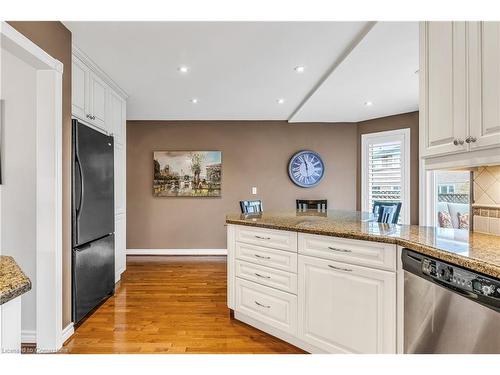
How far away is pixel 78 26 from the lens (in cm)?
220

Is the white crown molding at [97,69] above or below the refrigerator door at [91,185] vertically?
above

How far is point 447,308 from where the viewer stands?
1233 millimetres

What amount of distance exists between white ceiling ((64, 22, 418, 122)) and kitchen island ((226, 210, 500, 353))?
151 centimetres

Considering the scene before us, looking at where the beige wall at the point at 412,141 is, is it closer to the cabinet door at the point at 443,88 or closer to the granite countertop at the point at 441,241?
the granite countertop at the point at 441,241

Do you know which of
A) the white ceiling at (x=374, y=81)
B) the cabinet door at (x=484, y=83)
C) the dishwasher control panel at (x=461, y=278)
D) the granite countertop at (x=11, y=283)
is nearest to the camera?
the granite countertop at (x=11, y=283)

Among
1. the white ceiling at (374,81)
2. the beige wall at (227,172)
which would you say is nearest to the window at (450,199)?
the white ceiling at (374,81)

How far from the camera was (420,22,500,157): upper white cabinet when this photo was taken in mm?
1258


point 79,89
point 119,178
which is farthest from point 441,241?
point 119,178

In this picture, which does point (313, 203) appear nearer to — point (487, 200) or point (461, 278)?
point (487, 200)

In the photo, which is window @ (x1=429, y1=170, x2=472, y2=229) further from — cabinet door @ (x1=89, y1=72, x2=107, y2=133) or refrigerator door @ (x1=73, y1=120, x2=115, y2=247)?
cabinet door @ (x1=89, y1=72, x2=107, y2=133)

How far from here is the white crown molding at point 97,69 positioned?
2563 millimetres

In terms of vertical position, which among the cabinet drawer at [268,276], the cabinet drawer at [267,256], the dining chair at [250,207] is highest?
the dining chair at [250,207]

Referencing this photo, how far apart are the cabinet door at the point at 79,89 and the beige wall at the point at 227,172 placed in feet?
7.91

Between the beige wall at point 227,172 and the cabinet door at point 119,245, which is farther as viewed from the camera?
the beige wall at point 227,172
